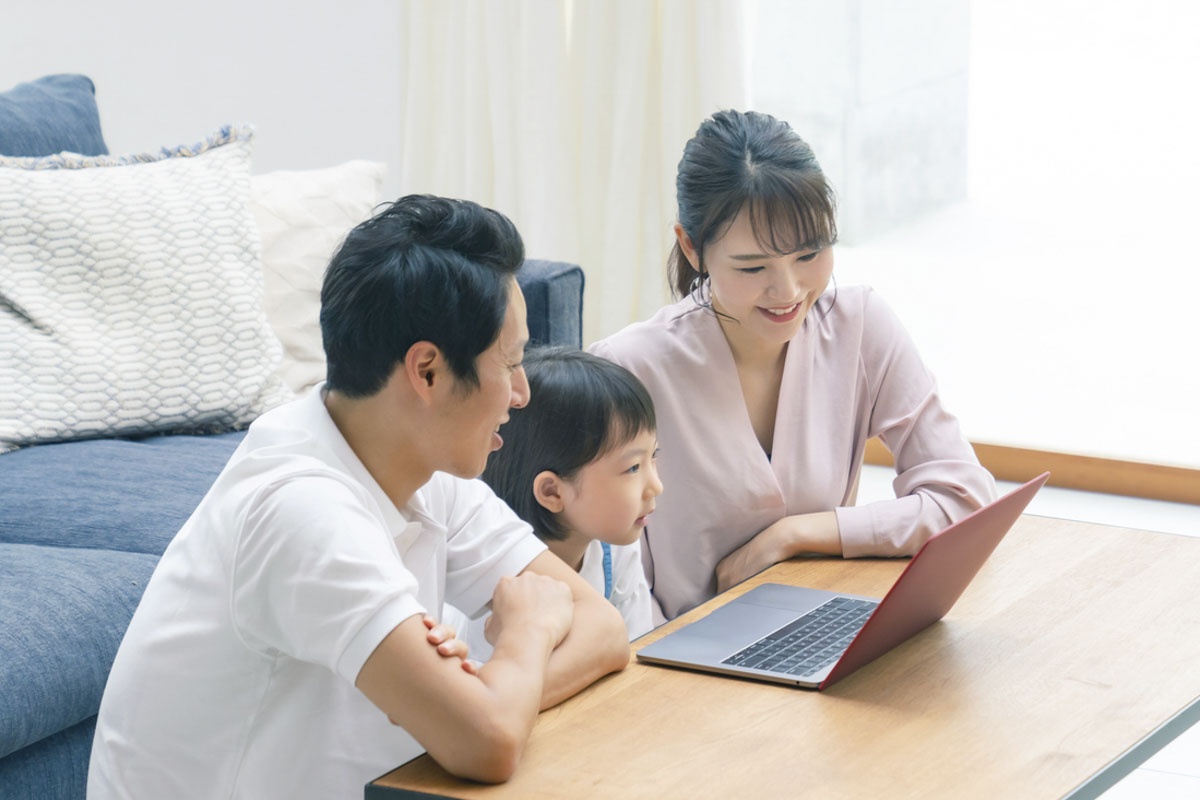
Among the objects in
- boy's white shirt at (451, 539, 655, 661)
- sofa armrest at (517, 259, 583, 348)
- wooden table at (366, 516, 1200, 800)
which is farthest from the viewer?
sofa armrest at (517, 259, 583, 348)

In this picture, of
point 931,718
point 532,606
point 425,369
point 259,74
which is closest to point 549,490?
point 532,606

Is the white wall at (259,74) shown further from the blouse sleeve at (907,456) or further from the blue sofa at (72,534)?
the blouse sleeve at (907,456)

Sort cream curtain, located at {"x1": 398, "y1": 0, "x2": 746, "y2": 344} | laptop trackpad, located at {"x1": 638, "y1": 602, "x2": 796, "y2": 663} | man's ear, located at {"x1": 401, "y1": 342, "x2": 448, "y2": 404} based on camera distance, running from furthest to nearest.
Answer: cream curtain, located at {"x1": 398, "y1": 0, "x2": 746, "y2": 344} < laptop trackpad, located at {"x1": 638, "y1": 602, "x2": 796, "y2": 663} < man's ear, located at {"x1": 401, "y1": 342, "x2": 448, "y2": 404}

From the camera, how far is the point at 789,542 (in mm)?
1514

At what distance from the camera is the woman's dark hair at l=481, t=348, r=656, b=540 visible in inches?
57.0

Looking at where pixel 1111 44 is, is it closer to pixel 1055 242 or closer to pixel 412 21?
pixel 1055 242

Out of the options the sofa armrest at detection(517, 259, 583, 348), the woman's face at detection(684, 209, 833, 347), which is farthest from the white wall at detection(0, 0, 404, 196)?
the woman's face at detection(684, 209, 833, 347)

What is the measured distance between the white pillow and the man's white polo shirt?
1.36 m

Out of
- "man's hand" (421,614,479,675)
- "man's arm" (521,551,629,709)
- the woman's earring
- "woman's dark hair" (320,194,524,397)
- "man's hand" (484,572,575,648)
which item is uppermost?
"woman's dark hair" (320,194,524,397)

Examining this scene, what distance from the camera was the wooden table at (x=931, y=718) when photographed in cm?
94

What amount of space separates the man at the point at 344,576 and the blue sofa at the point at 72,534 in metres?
0.49

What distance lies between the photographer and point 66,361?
217 cm

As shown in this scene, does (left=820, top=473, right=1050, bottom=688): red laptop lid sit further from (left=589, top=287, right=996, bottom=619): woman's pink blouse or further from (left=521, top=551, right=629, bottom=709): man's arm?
(left=589, top=287, right=996, bottom=619): woman's pink blouse

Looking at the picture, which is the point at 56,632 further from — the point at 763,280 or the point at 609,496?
the point at 763,280
